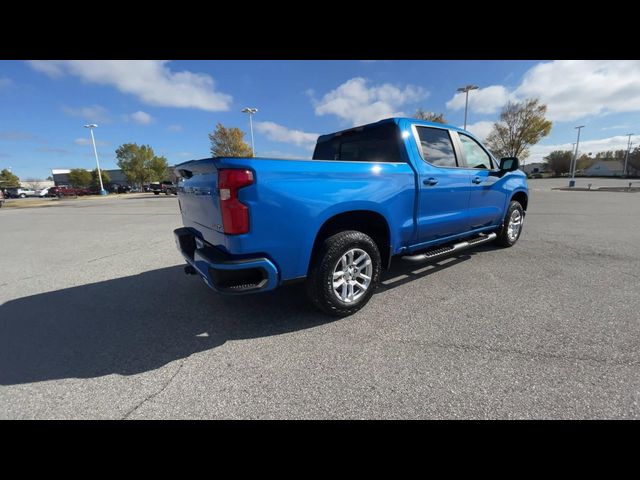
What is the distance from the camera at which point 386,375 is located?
2.14m

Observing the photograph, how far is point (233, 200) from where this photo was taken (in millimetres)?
2242

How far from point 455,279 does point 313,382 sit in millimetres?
2732

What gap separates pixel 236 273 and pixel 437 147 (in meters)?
3.04

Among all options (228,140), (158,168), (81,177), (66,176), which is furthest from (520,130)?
(66,176)

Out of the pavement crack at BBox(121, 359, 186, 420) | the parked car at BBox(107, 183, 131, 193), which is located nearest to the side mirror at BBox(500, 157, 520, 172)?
the pavement crack at BBox(121, 359, 186, 420)

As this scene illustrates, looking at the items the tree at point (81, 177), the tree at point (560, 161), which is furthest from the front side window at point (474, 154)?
the tree at point (560, 161)

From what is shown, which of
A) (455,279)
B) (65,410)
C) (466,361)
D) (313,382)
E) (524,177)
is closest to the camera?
(65,410)

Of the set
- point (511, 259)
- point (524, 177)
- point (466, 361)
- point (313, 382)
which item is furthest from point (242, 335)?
point (524, 177)

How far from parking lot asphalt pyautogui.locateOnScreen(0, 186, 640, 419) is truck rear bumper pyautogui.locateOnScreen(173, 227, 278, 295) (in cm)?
58

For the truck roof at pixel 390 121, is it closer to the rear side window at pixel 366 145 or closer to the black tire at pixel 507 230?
the rear side window at pixel 366 145

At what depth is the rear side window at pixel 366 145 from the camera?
11.3 ft

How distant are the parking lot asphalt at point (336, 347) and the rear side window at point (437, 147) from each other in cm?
159

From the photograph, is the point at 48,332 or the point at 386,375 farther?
the point at 48,332

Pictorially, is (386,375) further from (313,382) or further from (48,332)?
(48,332)
